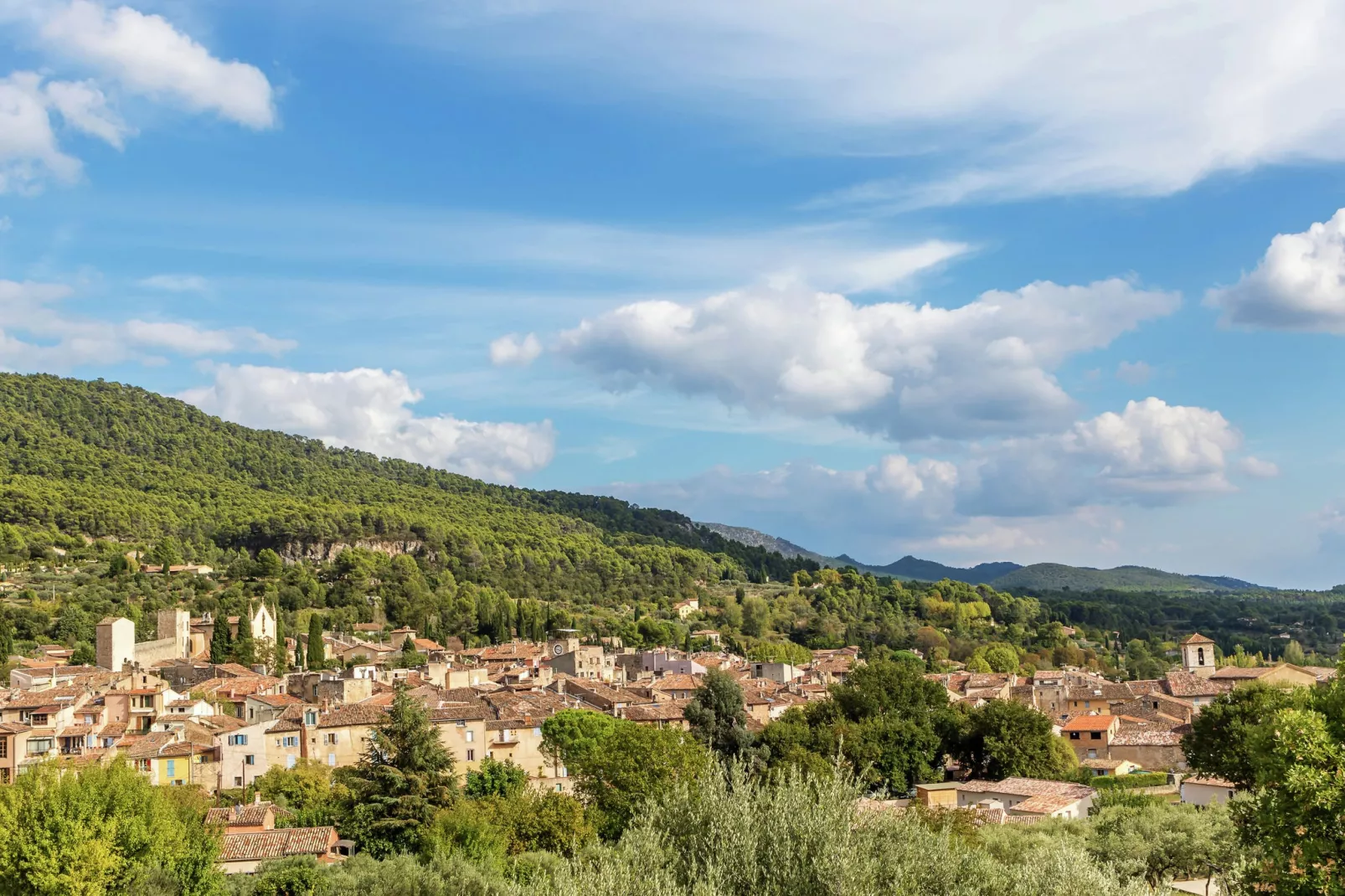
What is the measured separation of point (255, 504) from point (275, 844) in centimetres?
11351

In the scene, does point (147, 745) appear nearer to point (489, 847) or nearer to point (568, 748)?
point (568, 748)

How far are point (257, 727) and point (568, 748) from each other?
12.4 metres

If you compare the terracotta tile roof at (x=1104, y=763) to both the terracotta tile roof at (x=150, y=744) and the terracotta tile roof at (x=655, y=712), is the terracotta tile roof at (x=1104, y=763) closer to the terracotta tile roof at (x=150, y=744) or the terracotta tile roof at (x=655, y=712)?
the terracotta tile roof at (x=655, y=712)

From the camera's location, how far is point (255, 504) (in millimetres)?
138375

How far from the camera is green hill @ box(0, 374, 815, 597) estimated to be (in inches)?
4764

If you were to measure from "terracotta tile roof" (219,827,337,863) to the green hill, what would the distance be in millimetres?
87058

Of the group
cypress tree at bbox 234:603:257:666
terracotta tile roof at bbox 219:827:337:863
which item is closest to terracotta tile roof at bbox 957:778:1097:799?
terracotta tile roof at bbox 219:827:337:863

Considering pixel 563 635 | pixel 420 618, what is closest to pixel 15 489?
pixel 420 618

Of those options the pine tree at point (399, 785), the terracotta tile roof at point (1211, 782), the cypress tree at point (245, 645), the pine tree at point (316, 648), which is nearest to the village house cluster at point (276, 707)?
the cypress tree at point (245, 645)

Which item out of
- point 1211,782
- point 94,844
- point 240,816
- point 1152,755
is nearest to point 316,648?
point 240,816

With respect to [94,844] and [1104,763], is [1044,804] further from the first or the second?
[94,844]

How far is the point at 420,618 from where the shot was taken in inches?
3981

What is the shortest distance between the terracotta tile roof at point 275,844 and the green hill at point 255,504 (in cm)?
8706

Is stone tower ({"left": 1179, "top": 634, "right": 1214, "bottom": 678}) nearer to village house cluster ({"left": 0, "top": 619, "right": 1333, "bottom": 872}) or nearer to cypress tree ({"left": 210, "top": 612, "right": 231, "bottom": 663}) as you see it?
village house cluster ({"left": 0, "top": 619, "right": 1333, "bottom": 872})
